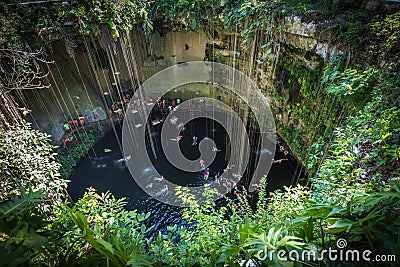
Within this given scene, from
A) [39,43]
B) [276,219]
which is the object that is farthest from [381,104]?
[39,43]

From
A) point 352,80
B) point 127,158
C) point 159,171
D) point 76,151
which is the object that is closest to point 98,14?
point 127,158

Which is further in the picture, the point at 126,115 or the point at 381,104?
the point at 126,115

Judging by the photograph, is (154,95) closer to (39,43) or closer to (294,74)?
(39,43)

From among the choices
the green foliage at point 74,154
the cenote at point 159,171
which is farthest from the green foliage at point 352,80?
the green foliage at point 74,154

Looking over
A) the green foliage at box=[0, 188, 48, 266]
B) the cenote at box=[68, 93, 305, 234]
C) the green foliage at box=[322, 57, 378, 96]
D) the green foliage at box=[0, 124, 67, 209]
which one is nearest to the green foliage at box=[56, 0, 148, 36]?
the cenote at box=[68, 93, 305, 234]

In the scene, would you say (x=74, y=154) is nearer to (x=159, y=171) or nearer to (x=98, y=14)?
(x=159, y=171)

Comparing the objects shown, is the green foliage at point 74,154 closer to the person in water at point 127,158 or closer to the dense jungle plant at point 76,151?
the dense jungle plant at point 76,151

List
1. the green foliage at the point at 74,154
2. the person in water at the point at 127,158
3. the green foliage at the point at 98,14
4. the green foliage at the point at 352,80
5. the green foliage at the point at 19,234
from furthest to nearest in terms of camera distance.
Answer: the person in water at the point at 127,158 → the green foliage at the point at 74,154 → the green foliage at the point at 98,14 → the green foliage at the point at 352,80 → the green foliage at the point at 19,234
